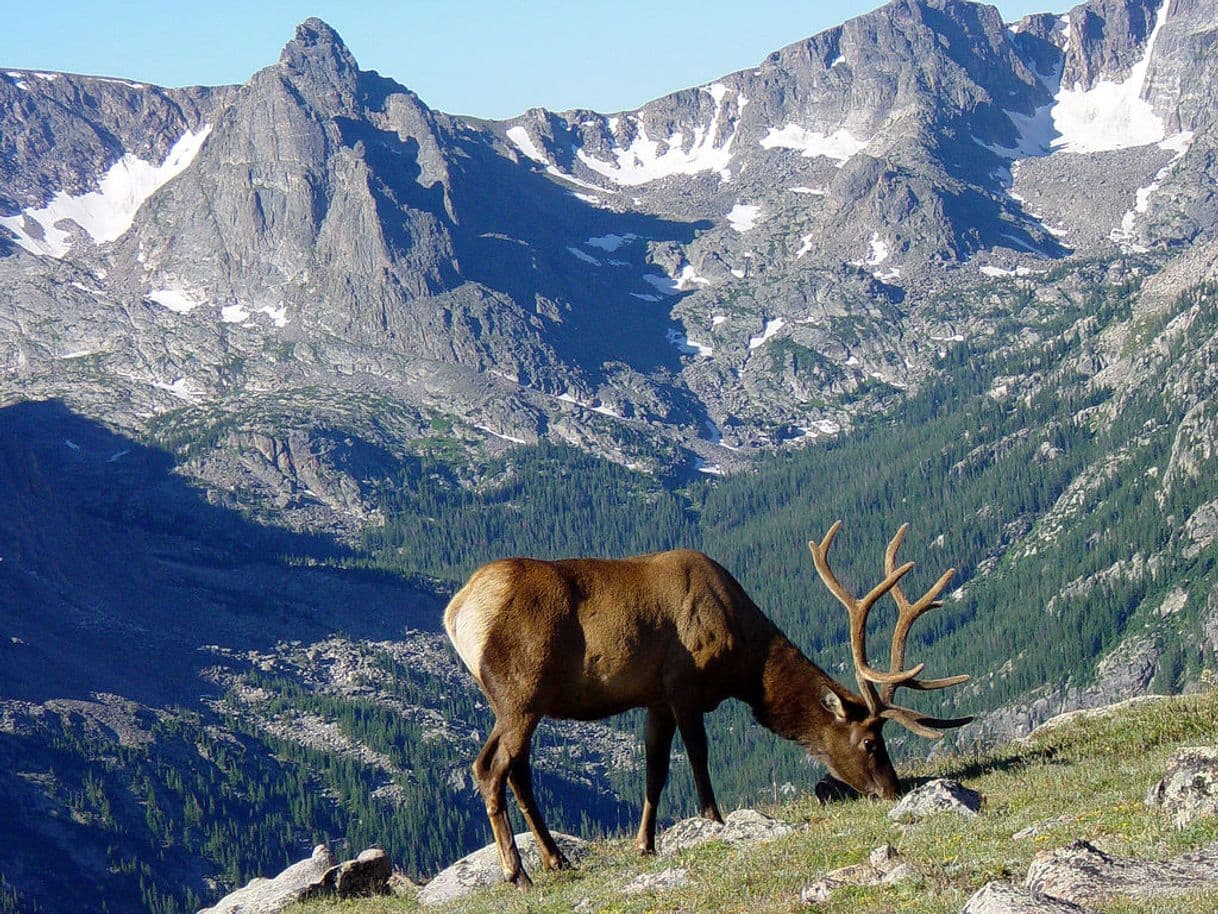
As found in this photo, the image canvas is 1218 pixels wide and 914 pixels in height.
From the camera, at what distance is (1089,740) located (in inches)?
982

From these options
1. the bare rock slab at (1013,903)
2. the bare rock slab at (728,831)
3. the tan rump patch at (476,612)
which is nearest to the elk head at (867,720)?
the bare rock slab at (728,831)

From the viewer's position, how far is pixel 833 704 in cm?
2419

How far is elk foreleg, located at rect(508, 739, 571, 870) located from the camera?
2212cm

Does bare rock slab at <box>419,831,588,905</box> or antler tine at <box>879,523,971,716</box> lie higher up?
antler tine at <box>879,523,971,716</box>

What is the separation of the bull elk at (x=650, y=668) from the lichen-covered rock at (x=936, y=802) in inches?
73.6

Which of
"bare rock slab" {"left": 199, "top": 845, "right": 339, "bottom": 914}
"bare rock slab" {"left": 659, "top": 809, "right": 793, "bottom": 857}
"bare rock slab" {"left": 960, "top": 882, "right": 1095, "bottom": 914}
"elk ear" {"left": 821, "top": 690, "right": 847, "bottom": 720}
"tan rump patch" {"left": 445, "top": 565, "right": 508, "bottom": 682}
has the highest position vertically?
"tan rump patch" {"left": 445, "top": 565, "right": 508, "bottom": 682}

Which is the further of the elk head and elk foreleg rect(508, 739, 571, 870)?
the elk head

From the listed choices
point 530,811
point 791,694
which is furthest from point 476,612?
point 791,694

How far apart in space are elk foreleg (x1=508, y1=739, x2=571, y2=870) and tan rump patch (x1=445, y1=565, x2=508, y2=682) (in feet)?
4.43

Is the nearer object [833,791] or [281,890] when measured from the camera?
[833,791]

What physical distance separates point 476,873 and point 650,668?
15.7 feet

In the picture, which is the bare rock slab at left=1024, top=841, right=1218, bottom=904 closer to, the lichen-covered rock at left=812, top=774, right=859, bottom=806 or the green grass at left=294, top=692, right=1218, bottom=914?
the green grass at left=294, top=692, right=1218, bottom=914

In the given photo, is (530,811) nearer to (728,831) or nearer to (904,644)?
(728,831)

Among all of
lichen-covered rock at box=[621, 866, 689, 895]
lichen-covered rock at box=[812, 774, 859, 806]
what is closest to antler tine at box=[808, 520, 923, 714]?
lichen-covered rock at box=[812, 774, 859, 806]
